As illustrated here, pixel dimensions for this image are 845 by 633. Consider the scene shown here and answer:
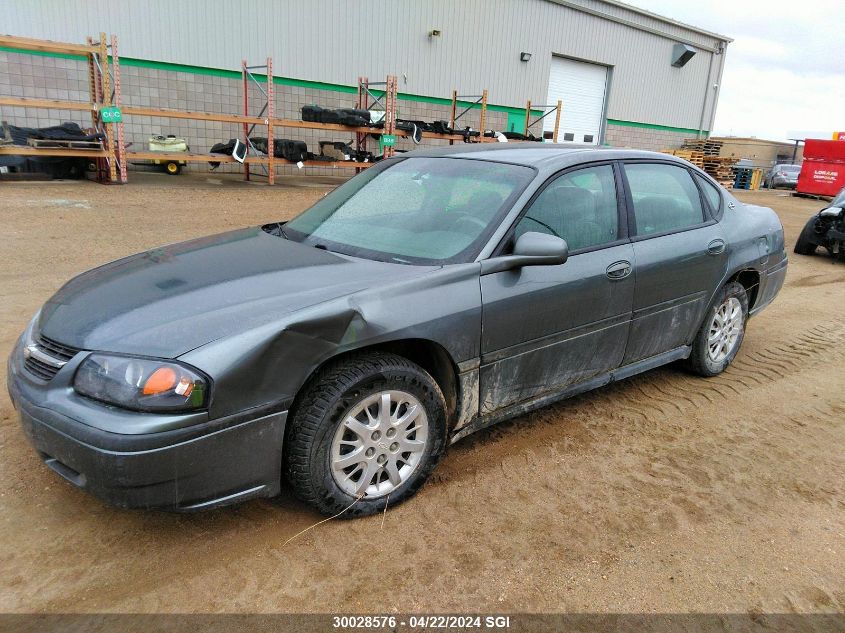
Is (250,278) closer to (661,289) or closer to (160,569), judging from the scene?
(160,569)

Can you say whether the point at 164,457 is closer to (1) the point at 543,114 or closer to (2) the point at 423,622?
(2) the point at 423,622

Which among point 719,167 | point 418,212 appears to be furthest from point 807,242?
point 719,167

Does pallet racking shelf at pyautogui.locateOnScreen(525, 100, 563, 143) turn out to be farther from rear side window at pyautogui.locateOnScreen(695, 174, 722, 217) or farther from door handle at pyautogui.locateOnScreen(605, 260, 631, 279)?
door handle at pyautogui.locateOnScreen(605, 260, 631, 279)

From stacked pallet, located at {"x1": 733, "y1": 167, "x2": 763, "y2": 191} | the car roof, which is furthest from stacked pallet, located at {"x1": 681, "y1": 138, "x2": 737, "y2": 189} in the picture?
the car roof

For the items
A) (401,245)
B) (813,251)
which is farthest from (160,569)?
(813,251)

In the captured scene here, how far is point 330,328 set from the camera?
2.66m

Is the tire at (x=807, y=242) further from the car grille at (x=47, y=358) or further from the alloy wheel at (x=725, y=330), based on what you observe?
the car grille at (x=47, y=358)

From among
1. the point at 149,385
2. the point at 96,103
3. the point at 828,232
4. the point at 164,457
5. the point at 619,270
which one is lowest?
the point at 164,457

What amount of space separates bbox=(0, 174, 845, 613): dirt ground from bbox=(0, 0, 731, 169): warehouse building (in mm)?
14232

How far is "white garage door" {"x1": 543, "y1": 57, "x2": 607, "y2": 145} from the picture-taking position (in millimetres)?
24422

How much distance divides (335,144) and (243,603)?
14.8 meters

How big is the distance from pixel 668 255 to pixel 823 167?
22.3 metres

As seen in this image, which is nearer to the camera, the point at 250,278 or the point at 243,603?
the point at 243,603

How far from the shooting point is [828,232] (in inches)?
392
